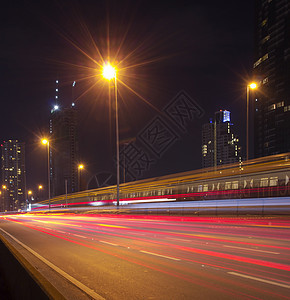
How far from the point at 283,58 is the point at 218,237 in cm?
11548

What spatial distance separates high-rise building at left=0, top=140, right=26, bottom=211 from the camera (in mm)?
189750

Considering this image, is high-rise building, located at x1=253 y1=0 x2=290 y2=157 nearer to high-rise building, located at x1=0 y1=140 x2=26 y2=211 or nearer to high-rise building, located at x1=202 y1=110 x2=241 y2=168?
high-rise building, located at x1=202 y1=110 x2=241 y2=168

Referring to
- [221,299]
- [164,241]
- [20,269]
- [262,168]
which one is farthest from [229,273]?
[262,168]

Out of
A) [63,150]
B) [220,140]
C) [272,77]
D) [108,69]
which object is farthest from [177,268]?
[63,150]

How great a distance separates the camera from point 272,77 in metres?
117

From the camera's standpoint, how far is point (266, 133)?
395 ft

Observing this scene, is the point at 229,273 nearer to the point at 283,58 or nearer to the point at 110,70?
the point at 110,70

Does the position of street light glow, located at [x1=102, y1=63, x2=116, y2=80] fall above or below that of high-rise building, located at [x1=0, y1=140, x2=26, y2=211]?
above

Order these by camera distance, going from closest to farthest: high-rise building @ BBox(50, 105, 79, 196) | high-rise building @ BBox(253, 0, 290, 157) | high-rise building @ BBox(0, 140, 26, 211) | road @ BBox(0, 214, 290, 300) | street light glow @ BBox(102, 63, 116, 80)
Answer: road @ BBox(0, 214, 290, 300), street light glow @ BBox(102, 63, 116, 80), high-rise building @ BBox(253, 0, 290, 157), high-rise building @ BBox(50, 105, 79, 196), high-rise building @ BBox(0, 140, 26, 211)

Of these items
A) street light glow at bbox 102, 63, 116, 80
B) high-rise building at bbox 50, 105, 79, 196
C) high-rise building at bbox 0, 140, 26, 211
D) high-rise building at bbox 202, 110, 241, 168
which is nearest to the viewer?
street light glow at bbox 102, 63, 116, 80

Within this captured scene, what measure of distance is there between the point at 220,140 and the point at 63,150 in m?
63.3

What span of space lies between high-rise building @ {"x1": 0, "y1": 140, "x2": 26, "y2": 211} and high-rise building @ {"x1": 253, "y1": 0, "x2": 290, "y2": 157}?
433 feet

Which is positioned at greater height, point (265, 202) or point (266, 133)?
point (266, 133)

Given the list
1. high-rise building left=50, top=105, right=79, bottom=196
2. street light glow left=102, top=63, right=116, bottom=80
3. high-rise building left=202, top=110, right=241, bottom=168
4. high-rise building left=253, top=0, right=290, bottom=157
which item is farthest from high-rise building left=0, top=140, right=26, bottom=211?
street light glow left=102, top=63, right=116, bottom=80
